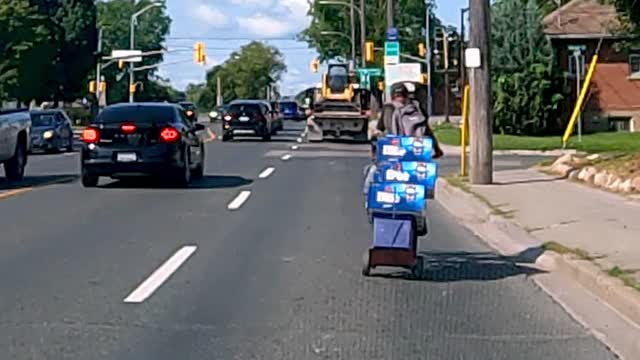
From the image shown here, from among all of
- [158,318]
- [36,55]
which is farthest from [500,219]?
[36,55]

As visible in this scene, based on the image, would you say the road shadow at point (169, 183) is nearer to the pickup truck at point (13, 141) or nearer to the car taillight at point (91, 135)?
the car taillight at point (91, 135)

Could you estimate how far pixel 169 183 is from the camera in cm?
2550

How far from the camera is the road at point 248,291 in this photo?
9.45 m

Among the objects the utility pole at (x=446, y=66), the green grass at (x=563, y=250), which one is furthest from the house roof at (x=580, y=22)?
the green grass at (x=563, y=250)

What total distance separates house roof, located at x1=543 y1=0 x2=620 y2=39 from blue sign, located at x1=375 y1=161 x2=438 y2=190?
44210mm

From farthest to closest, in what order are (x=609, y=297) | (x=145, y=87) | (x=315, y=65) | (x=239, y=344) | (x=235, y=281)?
(x=145, y=87), (x=315, y=65), (x=235, y=281), (x=609, y=297), (x=239, y=344)

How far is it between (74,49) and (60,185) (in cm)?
5982

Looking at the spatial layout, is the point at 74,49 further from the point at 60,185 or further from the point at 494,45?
the point at 60,185

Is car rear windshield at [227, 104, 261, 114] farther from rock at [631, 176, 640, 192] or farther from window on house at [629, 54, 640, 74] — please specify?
rock at [631, 176, 640, 192]

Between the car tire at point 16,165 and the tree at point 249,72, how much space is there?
14520 centimetres

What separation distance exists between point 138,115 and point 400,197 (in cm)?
1299

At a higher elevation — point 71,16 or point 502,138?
point 71,16

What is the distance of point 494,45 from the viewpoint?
57500 mm

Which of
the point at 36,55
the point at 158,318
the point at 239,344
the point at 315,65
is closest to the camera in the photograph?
the point at 239,344
